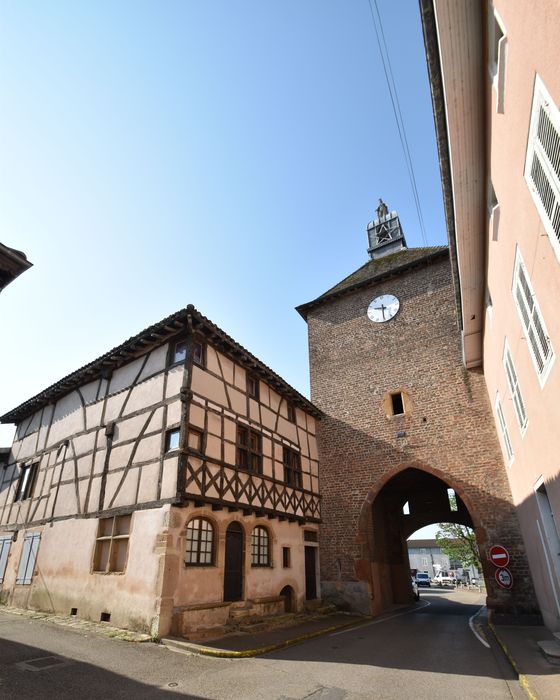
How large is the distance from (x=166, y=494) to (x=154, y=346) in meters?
4.07

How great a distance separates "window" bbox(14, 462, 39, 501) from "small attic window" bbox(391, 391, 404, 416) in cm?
1231

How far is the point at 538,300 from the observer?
4754 millimetres

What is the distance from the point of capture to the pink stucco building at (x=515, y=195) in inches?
142

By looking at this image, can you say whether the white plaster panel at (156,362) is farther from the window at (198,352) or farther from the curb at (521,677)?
the curb at (521,677)

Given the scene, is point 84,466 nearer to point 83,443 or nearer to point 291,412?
point 83,443

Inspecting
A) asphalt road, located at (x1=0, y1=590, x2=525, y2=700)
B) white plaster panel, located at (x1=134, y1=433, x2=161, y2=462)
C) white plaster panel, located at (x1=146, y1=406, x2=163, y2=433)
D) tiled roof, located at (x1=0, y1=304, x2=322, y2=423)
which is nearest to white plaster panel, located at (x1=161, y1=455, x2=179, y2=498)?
white plaster panel, located at (x1=134, y1=433, x2=161, y2=462)

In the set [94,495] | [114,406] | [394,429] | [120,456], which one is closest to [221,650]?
[120,456]

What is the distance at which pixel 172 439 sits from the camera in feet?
30.7

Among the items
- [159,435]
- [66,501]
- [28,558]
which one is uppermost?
[159,435]

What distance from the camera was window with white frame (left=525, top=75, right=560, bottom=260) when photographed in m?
3.34

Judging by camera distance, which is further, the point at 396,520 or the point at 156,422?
the point at 396,520

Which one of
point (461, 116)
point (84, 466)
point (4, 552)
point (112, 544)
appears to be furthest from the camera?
point (4, 552)

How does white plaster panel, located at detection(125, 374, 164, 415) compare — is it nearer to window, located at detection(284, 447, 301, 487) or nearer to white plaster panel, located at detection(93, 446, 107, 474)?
white plaster panel, located at detection(93, 446, 107, 474)

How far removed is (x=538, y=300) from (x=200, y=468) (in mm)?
7396
